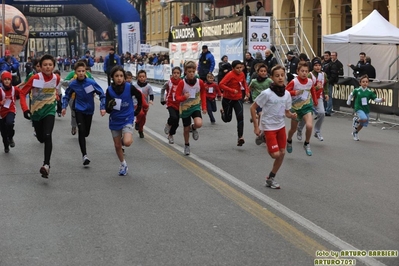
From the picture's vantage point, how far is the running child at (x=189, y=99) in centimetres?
1255

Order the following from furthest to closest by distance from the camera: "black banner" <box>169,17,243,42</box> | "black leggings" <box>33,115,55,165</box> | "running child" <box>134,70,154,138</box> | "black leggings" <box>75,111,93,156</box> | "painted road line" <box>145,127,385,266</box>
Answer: "black banner" <box>169,17,243,42</box>, "running child" <box>134,70,154,138</box>, "black leggings" <box>75,111,93,156</box>, "black leggings" <box>33,115,55,165</box>, "painted road line" <box>145,127,385,266</box>

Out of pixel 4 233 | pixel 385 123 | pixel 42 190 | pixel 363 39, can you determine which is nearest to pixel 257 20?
pixel 363 39

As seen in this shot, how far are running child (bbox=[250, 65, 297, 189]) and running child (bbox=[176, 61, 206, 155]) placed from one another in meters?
2.97

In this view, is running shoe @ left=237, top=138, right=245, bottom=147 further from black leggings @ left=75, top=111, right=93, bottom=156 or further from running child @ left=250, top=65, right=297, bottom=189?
running child @ left=250, top=65, right=297, bottom=189

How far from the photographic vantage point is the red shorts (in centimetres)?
930

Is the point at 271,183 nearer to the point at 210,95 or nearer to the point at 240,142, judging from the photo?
the point at 240,142

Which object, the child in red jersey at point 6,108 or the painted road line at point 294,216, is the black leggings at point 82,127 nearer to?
the painted road line at point 294,216

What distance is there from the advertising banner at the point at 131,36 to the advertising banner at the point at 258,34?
17.3 meters

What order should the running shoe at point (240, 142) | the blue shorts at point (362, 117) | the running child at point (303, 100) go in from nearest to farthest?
the running child at point (303, 100) < the running shoe at point (240, 142) < the blue shorts at point (362, 117)

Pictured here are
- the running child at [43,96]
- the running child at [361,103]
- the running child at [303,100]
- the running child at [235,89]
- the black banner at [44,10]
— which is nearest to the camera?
the running child at [43,96]

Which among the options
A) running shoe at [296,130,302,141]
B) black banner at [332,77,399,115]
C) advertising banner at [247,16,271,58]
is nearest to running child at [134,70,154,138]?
running shoe at [296,130,302,141]

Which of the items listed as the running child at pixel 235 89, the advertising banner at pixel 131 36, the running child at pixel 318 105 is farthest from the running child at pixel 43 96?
the advertising banner at pixel 131 36

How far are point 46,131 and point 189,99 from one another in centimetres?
297

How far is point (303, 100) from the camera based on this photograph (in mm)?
12742
